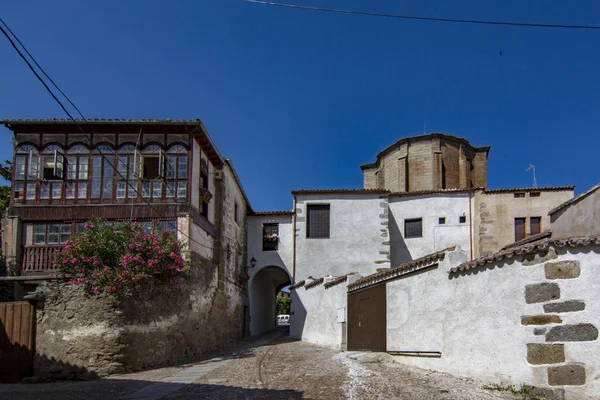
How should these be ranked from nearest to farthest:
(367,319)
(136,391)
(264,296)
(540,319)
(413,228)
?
(540,319), (136,391), (367,319), (413,228), (264,296)

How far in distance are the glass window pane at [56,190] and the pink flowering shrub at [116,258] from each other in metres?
3.90

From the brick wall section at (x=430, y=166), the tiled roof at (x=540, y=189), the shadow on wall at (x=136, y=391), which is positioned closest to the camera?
the shadow on wall at (x=136, y=391)

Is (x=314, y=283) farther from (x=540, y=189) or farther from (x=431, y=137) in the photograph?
(x=431, y=137)

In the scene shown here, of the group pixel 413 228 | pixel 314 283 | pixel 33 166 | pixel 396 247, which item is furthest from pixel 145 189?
pixel 413 228

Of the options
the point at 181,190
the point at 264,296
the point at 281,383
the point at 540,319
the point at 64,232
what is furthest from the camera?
the point at 264,296

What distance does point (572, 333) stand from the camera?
7172mm

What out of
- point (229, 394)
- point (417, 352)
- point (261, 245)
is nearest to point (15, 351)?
point (229, 394)

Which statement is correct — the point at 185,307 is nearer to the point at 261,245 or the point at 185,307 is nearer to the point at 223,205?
the point at 223,205

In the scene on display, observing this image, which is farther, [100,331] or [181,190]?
[181,190]

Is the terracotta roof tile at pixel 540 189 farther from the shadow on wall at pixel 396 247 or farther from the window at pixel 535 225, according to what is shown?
the shadow on wall at pixel 396 247

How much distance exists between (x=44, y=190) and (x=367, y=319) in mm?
10926

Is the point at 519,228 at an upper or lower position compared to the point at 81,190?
lower

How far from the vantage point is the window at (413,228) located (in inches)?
999

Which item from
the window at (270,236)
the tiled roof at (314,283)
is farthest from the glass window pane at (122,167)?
the window at (270,236)
